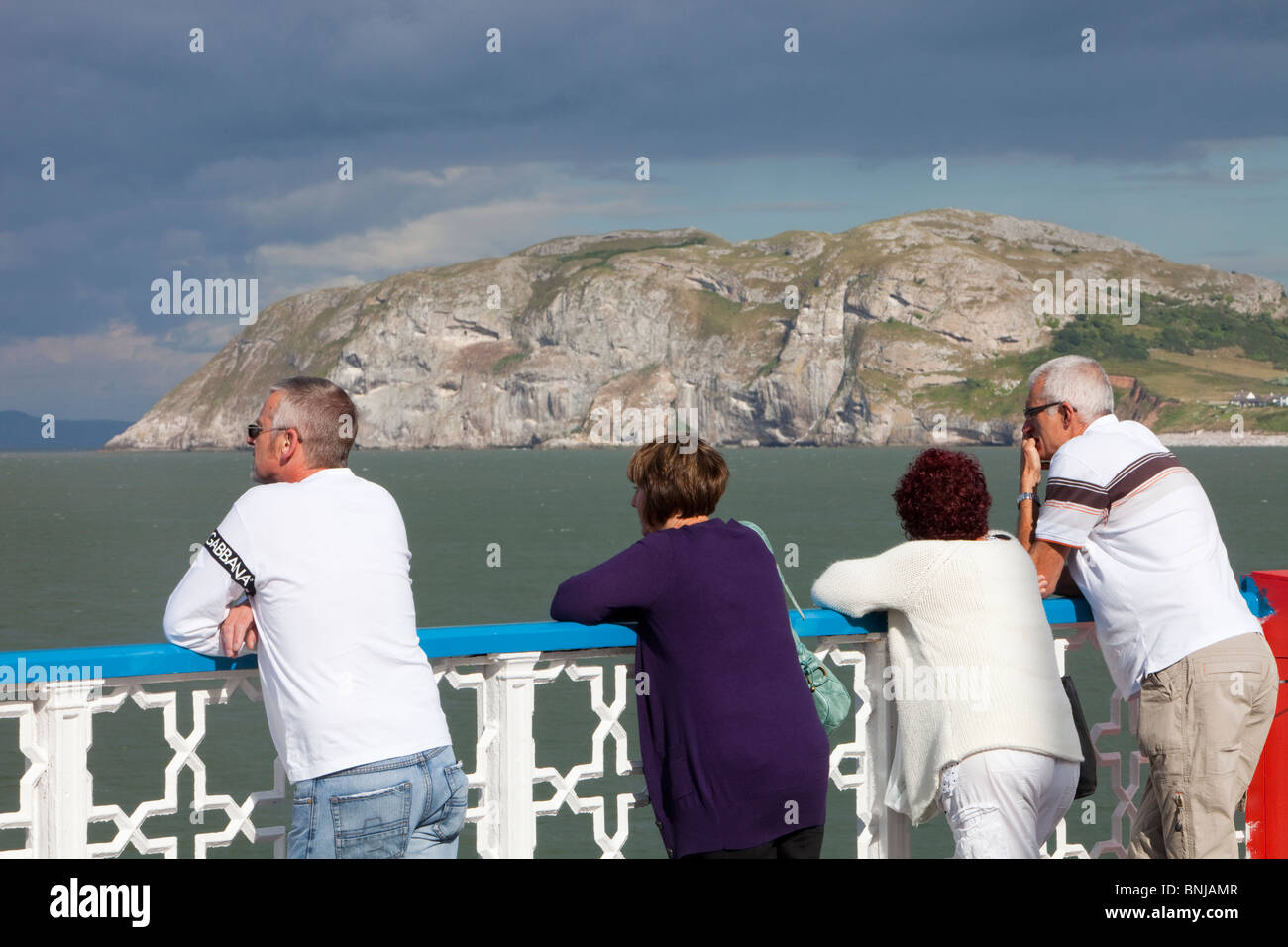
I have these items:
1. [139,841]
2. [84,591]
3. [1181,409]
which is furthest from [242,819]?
[1181,409]

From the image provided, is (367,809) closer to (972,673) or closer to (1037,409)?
(972,673)

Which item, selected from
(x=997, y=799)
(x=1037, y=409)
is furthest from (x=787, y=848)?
(x=1037, y=409)

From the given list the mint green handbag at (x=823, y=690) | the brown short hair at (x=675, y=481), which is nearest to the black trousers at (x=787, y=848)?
the mint green handbag at (x=823, y=690)

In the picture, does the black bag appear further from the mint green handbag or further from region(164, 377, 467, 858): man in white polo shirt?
region(164, 377, 467, 858): man in white polo shirt

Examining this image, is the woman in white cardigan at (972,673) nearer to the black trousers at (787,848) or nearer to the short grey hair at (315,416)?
the black trousers at (787,848)

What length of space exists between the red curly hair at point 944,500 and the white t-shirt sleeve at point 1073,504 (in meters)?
0.41

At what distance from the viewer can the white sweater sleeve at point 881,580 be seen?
3.80 meters

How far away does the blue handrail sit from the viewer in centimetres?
328

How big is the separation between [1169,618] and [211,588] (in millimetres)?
2995

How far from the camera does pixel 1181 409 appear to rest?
648 ft

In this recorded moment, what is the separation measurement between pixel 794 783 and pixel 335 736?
122 centimetres

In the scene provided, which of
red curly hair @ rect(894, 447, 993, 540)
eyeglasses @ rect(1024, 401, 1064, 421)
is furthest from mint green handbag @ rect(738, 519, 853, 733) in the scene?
eyeglasses @ rect(1024, 401, 1064, 421)

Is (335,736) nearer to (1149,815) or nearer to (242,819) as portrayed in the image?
(242,819)
